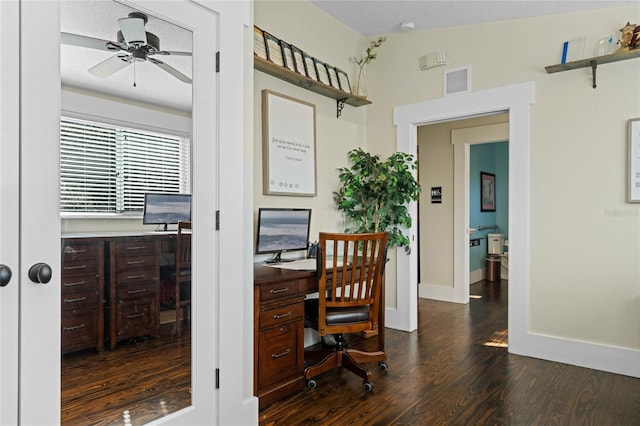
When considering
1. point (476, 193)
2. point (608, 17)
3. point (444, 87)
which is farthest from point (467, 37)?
point (476, 193)

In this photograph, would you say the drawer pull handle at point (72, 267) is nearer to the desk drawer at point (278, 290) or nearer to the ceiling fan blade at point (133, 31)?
the ceiling fan blade at point (133, 31)

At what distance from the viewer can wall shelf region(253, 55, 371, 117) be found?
10.3 feet

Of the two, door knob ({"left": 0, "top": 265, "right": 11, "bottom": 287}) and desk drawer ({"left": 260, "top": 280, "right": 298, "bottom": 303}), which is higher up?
door knob ({"left": 0, "top": 265, "right": 11, "bottom": 287})

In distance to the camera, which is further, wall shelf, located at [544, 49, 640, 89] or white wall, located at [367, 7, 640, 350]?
white wall, located at [367, 7, 640, 350]

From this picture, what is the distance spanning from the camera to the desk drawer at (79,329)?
5.32ft

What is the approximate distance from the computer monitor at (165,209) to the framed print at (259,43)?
1.54 m

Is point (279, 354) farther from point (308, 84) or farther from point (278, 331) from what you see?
point (308, 84)

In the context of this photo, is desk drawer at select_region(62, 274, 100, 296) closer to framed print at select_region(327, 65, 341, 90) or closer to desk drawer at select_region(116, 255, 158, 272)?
desk drawer at select_region(116, 255, 158, 272)

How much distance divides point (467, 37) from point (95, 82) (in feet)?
10.7

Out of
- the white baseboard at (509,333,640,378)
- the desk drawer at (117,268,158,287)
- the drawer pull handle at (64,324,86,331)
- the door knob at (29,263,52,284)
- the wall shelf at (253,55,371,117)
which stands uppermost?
the wall shelf at (253,55,371,117)

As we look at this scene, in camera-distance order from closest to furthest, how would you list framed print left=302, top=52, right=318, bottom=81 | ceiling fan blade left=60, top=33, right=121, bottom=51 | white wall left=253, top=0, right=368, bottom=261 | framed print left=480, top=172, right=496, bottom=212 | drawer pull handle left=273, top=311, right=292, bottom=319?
ceiling fan blade left=60, top=33, right=121, bottom=51 → drawer pull handle left=273, top=311, right=292, bottom=319 → white wall left=253, top=0, right=368, bottom=261 → framed print left=302, top=52, right=318, bottom=81 → framed print left=480, top=172, right=496, bottom=212

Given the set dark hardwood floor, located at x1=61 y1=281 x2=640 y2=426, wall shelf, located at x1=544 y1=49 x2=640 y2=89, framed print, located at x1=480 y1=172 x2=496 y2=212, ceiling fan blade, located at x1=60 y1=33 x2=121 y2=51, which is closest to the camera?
ceiling fan blade, located at x1=60 y1=33 x2=121 y2=51

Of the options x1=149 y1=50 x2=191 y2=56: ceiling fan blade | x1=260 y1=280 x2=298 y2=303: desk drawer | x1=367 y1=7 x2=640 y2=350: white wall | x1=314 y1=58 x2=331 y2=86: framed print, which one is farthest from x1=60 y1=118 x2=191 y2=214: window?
x1=367 y1=7 x2=640 y2=350: white wall

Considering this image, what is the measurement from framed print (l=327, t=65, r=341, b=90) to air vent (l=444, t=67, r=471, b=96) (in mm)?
1009
